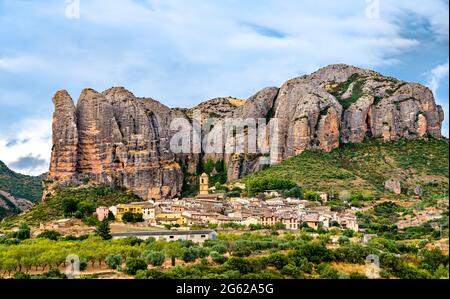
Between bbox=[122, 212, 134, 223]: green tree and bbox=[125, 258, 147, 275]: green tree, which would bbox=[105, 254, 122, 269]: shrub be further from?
bbox=[122, 212, 134, 223]: green tree

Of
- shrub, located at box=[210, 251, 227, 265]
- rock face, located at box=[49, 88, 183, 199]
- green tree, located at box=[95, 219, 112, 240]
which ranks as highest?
rock face, located at box=[49, 88, 183, 199]

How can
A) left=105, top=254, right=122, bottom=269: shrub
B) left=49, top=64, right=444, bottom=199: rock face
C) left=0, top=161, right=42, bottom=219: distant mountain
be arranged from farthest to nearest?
left=0, top=161, right=42, bottom=219: distant mountain → left=49, top=64, right=444, bottom=199: rock face → left=105, top=254, right=122, bottom=269: shrub

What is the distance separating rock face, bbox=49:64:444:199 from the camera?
76.4 meters

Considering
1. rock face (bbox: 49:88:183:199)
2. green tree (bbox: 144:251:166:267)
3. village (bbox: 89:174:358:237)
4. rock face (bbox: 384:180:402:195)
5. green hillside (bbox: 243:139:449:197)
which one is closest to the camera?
green tree (bbox: 144:251:166:267)

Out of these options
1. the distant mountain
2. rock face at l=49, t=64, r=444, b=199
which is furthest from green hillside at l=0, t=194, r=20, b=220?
rock face at l=49, t=64, r=444, b=199

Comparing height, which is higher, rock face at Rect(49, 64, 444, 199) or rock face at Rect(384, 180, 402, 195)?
rock face at Rect(49, 64, 444, 199)

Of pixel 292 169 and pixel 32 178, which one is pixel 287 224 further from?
pixel 32 178

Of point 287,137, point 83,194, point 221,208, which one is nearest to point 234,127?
point 287,137

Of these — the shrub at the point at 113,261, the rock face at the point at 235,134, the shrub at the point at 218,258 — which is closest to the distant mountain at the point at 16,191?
the rock face at the point at 235,134

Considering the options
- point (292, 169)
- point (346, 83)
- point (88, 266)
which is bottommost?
point (88, 266)

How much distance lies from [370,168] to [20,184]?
158ft

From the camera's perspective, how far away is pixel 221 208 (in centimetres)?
5659

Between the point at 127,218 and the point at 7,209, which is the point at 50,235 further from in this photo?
the point at 7,209
